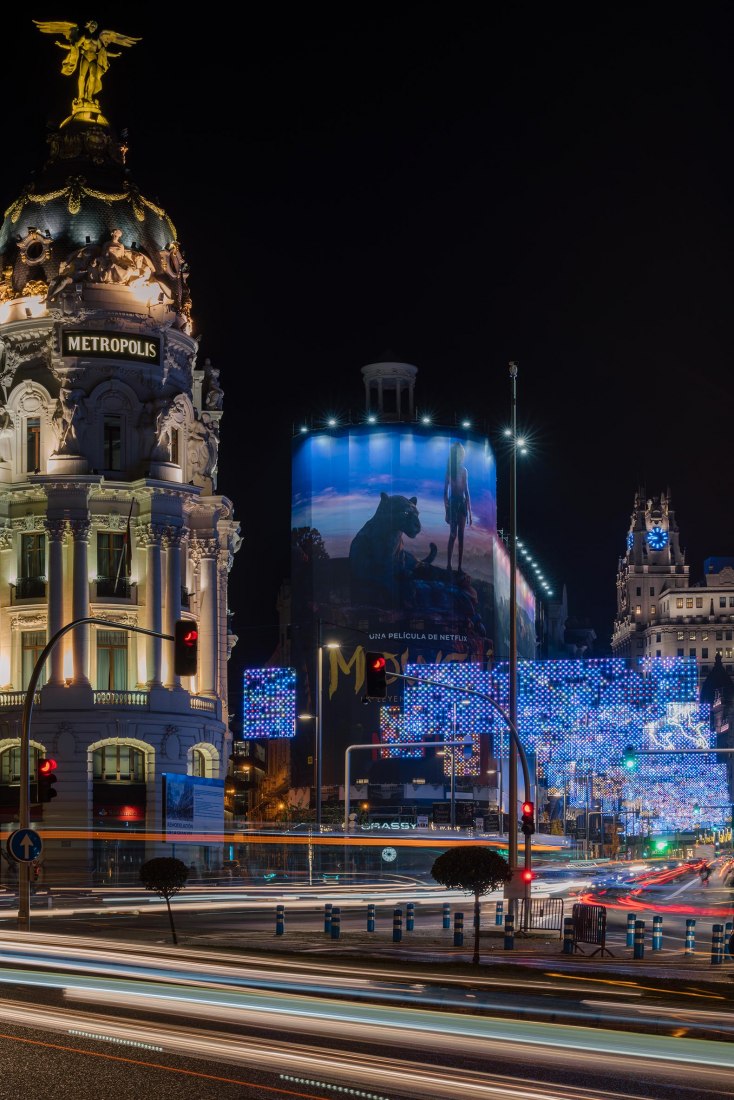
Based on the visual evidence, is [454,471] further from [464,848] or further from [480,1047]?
[480,1047]

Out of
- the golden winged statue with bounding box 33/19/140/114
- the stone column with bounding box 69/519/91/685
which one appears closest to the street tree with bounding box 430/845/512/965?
the stone column with bounding box 69/519/91/685

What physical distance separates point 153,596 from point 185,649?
43029 millimetres

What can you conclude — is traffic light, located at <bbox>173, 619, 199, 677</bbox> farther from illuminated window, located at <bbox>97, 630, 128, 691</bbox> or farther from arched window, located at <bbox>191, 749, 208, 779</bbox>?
arched window, located at <bbox>191, 749, 208, 779</bbox>

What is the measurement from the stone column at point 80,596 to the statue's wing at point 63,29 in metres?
26.4

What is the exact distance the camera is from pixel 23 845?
3934 centimetres

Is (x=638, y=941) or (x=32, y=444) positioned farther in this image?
(x=32, y=444)

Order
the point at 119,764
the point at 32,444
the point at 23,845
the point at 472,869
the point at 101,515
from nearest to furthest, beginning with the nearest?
the point at 472,869 → the point at 23,845 → the point at 119,764 → the point at 101,515 → the point at 32,444

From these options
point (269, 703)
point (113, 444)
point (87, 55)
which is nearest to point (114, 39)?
point (87, 55)

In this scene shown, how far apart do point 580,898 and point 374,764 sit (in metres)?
74.3

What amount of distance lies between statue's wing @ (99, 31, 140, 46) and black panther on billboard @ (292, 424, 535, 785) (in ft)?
181

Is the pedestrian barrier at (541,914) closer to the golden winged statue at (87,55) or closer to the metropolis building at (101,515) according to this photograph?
the metropolis building at (101,515)

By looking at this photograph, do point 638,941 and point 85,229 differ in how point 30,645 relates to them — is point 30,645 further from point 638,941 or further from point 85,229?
point 638,941

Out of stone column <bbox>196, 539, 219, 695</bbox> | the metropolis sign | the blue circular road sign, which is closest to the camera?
the blue circular road sign

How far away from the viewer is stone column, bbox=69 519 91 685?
7944 centimetres
